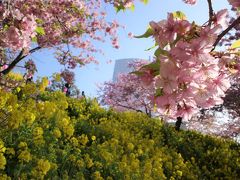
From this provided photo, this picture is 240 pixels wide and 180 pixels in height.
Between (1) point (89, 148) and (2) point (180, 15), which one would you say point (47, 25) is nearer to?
(1) point (89, 148)

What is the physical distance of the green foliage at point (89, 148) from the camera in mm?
5494

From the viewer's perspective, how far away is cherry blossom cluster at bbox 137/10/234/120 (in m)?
1.75

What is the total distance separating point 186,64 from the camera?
5.75 ft

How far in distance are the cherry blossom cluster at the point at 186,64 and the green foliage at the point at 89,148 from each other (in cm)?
322

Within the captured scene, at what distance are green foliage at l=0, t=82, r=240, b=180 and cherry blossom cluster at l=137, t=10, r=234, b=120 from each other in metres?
3.22

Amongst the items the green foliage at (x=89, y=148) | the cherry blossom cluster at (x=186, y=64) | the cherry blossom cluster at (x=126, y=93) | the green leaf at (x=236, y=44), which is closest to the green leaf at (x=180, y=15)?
the cherry blossom cluster at (x=186, y=64)

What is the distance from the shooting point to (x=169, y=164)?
8336 millimetres

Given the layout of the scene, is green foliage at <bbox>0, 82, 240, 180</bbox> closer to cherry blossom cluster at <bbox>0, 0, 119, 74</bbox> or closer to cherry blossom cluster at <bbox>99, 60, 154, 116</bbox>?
cherry blossom cluster at <bbox>0, 0, 119, 74</bbox>

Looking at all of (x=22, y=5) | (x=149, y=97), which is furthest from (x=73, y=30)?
(x=149, y=97)

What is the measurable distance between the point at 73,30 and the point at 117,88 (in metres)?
15.8

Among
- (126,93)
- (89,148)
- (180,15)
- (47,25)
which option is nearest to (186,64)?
(180,15)

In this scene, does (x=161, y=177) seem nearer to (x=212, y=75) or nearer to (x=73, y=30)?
(x=212, y=75)

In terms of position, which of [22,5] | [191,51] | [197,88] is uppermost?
[22,5]

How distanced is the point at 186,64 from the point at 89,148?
6.02 meters
